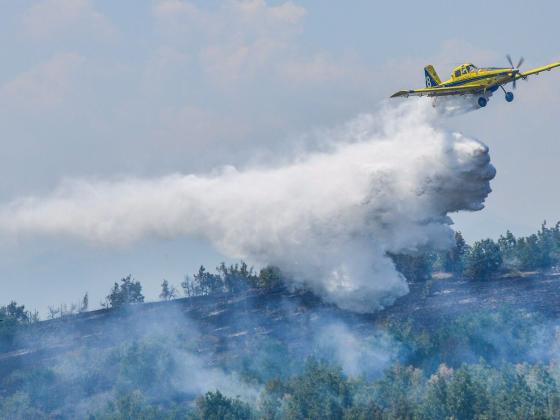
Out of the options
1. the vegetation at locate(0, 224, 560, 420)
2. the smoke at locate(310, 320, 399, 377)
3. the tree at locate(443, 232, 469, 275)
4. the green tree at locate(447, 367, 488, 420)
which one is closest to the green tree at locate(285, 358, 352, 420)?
the vegetation at locate(0, 224, 560, 420)

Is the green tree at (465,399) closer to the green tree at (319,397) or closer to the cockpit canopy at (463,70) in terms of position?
the green tree at (319,397)

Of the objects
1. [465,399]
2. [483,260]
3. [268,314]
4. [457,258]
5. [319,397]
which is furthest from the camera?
[457,258]

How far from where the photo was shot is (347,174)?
93000 mm

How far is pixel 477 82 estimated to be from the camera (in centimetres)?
7506

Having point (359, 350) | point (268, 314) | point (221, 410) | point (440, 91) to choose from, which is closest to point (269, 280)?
point (268, 314)

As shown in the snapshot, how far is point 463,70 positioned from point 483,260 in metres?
64.0

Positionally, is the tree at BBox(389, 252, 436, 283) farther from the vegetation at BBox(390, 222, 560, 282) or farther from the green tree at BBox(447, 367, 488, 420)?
the green tree at BBox(447, 367, 488, 420)

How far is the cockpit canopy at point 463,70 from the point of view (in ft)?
249

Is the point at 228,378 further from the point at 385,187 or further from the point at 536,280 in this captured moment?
the point at 536,280

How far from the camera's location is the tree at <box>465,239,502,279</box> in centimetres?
13462

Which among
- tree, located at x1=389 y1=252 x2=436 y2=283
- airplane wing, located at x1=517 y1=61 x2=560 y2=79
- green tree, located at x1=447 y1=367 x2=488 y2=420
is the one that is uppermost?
airplane wing, located at x1=517 y1=61 x2=560 y2=79

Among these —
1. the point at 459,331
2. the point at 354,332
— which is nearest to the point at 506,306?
the point at 459,331

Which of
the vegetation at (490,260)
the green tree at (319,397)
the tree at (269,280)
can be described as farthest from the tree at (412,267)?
the green tree at (319,397)

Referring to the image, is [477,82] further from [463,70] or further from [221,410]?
[221,410]
